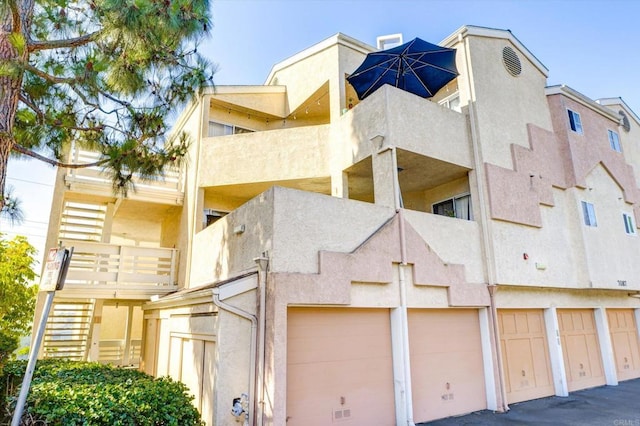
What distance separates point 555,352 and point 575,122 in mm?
8810

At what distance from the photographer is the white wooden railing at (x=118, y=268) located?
11211 millimetres

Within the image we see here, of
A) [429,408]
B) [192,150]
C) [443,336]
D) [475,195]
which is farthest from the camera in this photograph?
[192,150]

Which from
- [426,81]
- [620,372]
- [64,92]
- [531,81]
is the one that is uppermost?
[531,81]

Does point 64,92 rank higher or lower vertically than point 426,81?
lower

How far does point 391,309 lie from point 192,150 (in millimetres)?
8655

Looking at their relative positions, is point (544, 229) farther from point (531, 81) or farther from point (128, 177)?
point (128, 177)

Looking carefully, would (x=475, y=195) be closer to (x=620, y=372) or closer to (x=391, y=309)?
(x=391, y=309)

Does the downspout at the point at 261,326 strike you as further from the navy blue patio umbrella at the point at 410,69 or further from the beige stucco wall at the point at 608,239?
the beige stucco wall at the point at 608,239

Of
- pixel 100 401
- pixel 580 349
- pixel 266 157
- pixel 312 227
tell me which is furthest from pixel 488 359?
pixel 100 401

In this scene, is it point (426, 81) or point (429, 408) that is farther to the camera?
point (426, 81)

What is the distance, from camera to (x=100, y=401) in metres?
5.70

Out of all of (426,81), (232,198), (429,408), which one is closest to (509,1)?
(426,81)

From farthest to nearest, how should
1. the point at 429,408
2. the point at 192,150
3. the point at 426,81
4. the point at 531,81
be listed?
the point at 531,81 < the point at 192,150 < the point at 426,81 < the point at 429,408

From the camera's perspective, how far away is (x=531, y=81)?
1418 cm
